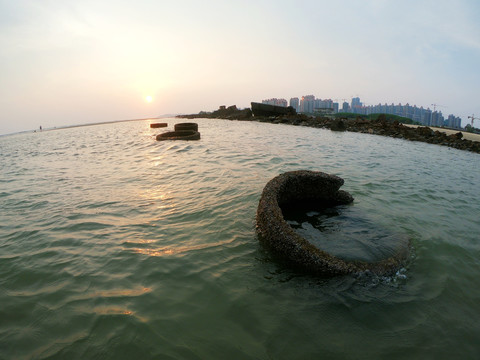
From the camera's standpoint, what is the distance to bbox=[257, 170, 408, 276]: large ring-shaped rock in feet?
10.6

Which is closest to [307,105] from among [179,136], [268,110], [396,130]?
[268,110]

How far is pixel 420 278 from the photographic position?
337cm

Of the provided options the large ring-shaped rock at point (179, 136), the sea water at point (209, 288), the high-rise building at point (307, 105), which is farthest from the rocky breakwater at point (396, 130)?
the high-rise building at point (307, 105)

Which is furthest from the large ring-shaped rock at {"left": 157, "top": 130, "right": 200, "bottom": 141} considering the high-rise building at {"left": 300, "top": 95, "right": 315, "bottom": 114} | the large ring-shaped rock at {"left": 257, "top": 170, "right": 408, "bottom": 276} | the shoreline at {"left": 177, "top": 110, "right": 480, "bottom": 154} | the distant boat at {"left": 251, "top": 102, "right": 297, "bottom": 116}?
the high-rise building at {"left": 300, "top": 95, "right": 315, "bottom": 114}

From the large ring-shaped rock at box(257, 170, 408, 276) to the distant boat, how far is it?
1873 inches

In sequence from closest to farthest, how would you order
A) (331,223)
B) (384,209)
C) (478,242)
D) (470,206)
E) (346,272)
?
(346,272) → (478,242) → (331,223) → (384,209) → (470,206)

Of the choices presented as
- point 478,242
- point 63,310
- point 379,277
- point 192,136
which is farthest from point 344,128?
point 63,310

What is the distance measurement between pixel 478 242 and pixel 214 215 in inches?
202

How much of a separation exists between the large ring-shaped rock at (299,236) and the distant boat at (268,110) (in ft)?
156

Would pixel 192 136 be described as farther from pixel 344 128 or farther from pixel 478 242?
pixel 344 128

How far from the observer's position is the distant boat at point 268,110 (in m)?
51.5

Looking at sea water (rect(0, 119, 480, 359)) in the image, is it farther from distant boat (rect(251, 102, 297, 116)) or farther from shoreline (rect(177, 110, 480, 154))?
distant boat (rect(251, 102, 297, 116))

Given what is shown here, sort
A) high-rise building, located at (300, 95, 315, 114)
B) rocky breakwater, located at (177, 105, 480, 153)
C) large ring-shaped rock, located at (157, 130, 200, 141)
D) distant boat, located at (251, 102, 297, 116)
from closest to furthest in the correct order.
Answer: large ring-shaped rock, located at (157, 130, 200, 141), rocky breakwater, located at (177, 105, 480, 153), distant boat, located at (251, 102, 297, 116), high-rise building, located at (300, 95, 315, 114)

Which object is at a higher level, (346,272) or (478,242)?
(346,272)
